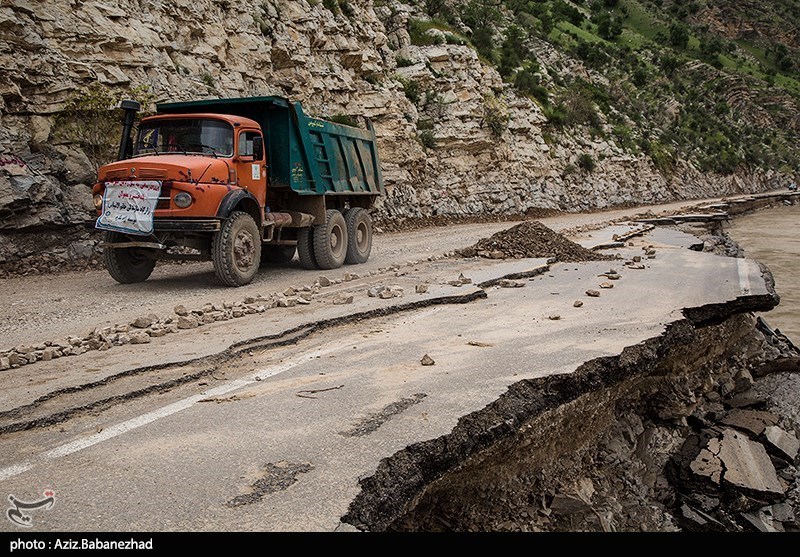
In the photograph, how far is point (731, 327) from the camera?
757cm

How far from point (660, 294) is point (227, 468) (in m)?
6.57

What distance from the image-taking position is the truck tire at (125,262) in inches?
371

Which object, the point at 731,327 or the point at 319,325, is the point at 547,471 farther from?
the point at 731,327

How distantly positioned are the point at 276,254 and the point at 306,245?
1071mm

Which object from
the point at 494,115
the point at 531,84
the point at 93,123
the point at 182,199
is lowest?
the point at 182,199

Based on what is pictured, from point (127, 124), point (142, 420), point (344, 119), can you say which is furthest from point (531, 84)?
point (142, 420)

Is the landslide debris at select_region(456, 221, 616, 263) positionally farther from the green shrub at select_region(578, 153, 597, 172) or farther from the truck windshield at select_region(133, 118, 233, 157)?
the green shrub at select_region(578, 153, 597, 172)

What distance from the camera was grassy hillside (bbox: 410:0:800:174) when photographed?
35.5 metres

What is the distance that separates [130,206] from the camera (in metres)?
8.86

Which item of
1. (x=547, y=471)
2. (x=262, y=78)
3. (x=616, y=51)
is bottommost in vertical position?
(x=547, y=471)

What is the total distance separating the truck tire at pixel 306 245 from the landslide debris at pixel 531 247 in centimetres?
314

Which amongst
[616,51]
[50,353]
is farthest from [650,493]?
[616,51]

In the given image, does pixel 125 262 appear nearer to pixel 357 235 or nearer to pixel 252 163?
→ pixel 252 163

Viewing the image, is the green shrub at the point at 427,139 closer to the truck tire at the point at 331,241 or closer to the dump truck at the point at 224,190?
the dump truck at the point at 224,190
